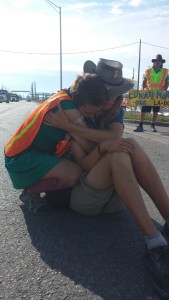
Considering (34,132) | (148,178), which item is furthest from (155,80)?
(148,178)

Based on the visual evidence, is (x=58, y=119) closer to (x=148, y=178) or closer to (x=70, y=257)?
(x=148, y=178)

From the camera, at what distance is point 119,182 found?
2486mm

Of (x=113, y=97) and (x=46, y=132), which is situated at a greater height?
(x=113, y=97)

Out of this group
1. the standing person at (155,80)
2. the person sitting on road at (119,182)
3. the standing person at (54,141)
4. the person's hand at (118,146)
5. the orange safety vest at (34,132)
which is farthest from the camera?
the standing person at (155,80)

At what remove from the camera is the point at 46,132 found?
3059mm

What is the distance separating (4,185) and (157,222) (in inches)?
73.5

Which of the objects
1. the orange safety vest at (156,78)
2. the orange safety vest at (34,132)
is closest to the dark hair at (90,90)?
the orange safety vest at (34,132)

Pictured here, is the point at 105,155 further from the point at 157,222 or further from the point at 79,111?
the point at 157,222

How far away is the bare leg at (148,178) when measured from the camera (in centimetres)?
266

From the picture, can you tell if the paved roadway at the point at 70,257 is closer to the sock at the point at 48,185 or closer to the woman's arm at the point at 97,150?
the sock at the point at 48,185

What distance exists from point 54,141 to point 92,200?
58 centimetres

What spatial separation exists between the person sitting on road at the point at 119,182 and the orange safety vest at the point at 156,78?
25.8ft

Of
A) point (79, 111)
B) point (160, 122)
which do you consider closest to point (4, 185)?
point (79, 111)

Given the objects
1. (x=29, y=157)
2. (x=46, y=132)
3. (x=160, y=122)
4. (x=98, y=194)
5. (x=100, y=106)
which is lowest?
(x=160, y=122)
